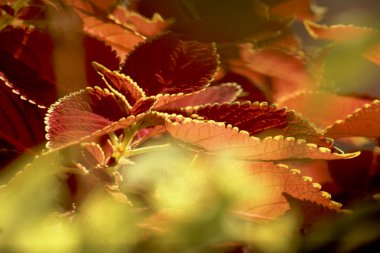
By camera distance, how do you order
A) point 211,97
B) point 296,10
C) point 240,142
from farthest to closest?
1. point 296,10
2. point 211,97
3. point 240,142

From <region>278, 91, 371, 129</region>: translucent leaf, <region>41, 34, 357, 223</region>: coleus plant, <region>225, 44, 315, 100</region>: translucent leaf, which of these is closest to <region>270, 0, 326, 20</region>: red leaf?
<region>225, 44, 315, 100</region>: translucent leaf

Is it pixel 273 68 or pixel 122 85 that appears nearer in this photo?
pixel 122 85

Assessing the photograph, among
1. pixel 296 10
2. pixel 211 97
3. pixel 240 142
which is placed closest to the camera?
pixel 240 142

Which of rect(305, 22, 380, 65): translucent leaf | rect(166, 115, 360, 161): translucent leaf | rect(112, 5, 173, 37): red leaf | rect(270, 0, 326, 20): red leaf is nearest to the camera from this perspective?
rect(166, 115, 360, 161): translucent leaf

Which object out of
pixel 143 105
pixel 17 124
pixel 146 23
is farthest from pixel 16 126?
pixel 146 23

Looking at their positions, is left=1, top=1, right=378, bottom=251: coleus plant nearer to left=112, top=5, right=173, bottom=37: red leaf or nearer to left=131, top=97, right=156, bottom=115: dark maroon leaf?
left=131, top=97, right=156, bottom=115: dark maroon leaf

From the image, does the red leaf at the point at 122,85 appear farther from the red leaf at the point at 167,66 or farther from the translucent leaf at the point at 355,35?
the translucent leaf at the point at 355,35

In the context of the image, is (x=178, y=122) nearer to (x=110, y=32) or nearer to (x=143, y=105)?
(x=143, y=105)
